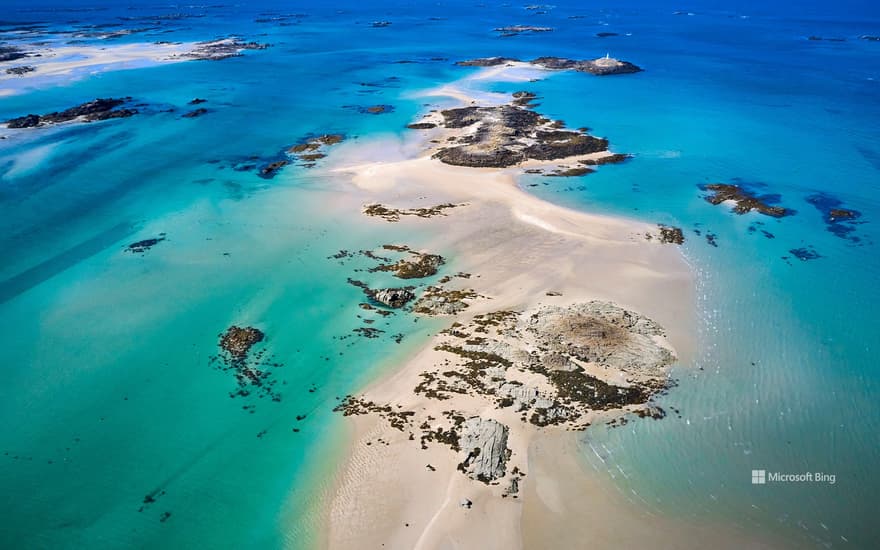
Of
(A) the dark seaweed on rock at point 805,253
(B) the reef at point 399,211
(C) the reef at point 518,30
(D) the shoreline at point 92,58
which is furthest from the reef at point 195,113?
(C) the reef at point 518,30

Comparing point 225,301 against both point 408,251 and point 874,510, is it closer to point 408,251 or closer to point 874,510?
point 408,251

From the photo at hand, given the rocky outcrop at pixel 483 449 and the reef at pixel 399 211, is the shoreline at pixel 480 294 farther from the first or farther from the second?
the reef at pixel 399 211

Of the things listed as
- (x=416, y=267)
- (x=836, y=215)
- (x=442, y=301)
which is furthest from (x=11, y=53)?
(x=836, y=215)

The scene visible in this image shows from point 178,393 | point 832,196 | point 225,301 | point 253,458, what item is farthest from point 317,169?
point 832,196

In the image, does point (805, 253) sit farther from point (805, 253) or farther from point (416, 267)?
point (416, 267)

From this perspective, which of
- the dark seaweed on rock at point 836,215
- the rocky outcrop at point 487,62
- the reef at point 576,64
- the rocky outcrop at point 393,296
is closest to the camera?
the rocky outcrop at point 393,296
